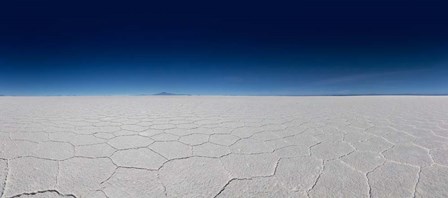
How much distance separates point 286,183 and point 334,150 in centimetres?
79

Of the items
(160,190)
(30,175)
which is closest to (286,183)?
(160,190)

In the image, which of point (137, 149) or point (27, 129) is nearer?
point (137, 149)

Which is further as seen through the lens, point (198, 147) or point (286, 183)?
point (198, 147)

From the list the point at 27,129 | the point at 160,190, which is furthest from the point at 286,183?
the point at 27,129

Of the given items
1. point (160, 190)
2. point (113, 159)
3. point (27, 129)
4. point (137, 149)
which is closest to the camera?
point (160, 190)

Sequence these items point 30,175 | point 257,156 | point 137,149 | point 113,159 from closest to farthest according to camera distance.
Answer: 1. point 30,175
2. point 113,159
3. point 257,156
4. point 137,149

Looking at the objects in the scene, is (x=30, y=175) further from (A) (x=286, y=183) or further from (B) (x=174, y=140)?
(A) (x=286, y=183)

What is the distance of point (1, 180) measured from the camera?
3.60 ft

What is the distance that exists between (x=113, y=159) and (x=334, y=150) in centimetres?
170

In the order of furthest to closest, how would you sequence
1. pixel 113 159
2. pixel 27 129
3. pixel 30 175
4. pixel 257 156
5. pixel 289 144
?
pixel 27 129, pixel 289 144, pixel 257 156, pixel 113 159, pixel 30 175

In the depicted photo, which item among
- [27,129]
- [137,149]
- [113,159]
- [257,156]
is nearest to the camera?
[113,159]

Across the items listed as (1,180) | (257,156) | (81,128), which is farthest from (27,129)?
(257,156)

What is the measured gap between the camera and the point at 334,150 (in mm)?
1688

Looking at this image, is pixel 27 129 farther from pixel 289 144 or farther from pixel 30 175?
pixel 289 144
